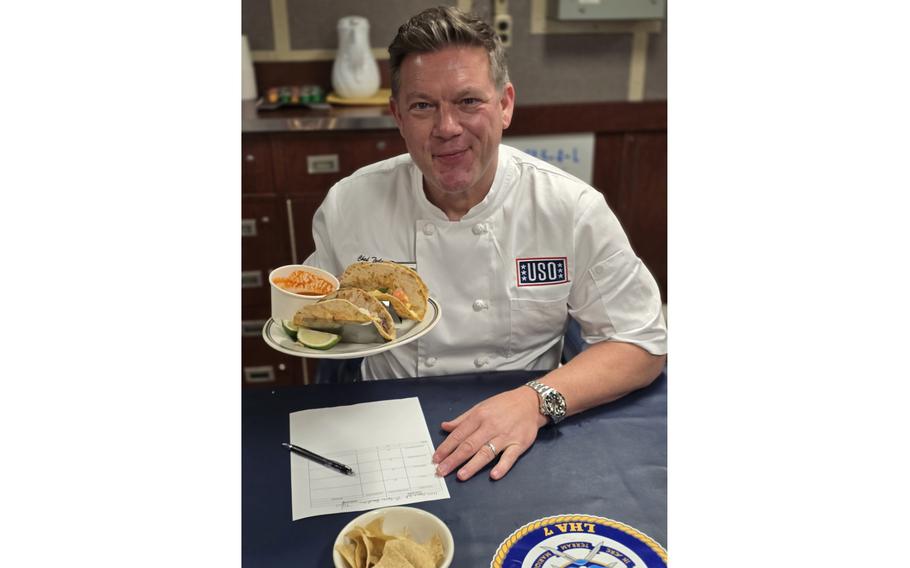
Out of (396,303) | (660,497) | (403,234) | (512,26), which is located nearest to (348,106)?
(512,26)

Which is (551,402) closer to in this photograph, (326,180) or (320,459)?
(320,459)

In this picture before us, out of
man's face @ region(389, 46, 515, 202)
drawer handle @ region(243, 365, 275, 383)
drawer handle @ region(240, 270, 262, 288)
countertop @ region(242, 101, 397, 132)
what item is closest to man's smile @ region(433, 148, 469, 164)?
man's face @ region(389, 46, 515, 202)

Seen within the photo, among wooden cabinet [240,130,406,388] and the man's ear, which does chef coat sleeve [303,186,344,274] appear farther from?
the man's ear

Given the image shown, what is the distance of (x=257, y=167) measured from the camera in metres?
0.75

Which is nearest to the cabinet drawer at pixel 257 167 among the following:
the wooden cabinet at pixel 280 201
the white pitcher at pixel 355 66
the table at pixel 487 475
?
the wooden cabinet at pixel 280 201

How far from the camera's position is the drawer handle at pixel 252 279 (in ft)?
2.32

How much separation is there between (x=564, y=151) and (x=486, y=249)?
29 centimetres

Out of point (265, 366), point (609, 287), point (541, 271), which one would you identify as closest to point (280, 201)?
point (265, 366)

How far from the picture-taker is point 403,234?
779 millimetres

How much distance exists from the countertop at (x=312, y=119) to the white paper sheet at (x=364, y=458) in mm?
377

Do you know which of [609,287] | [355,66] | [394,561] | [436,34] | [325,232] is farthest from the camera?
[355,66]
